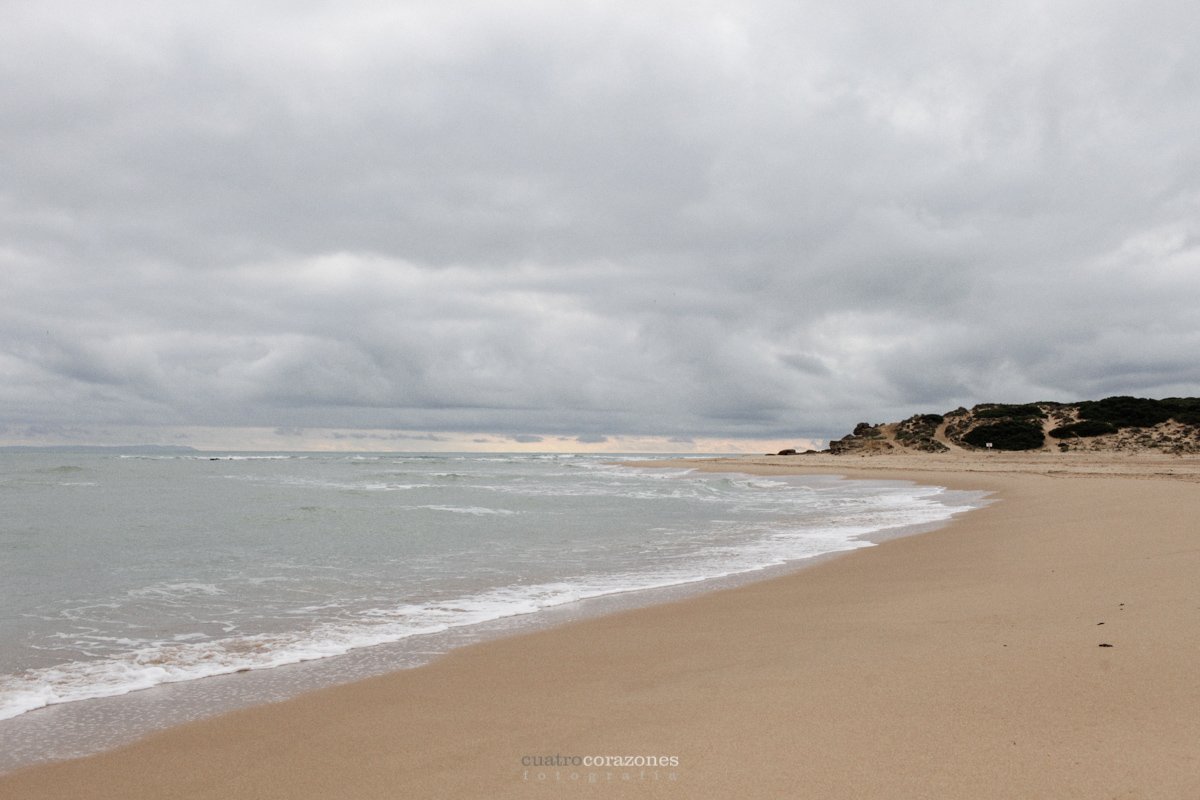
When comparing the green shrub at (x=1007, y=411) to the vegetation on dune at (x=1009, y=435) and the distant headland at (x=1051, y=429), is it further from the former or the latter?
the vegetation on dune at (x=1009, y=435)

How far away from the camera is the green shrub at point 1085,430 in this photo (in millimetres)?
68312

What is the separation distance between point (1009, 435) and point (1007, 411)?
534 inches

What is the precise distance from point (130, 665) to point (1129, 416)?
8677cm

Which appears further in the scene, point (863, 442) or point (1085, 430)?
point (863, 442)

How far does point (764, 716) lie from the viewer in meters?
4.00

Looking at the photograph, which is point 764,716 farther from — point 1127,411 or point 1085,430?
point 1127,411

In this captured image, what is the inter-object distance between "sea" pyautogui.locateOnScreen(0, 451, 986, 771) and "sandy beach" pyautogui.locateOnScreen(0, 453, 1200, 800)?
79 centimetres

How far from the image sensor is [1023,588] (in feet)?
24.5

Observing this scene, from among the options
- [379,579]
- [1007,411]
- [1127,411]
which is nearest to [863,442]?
[1007,411]

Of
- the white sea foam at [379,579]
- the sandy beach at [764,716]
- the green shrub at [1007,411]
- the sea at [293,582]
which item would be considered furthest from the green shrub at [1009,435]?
the sandy beach at [764,716]

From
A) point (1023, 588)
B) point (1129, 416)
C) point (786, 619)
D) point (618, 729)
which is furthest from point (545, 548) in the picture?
point (1129, 416)

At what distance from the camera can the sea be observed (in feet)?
18.1

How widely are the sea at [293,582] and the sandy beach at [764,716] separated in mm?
794

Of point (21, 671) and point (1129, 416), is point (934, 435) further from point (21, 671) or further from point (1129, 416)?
point (21, 671)
